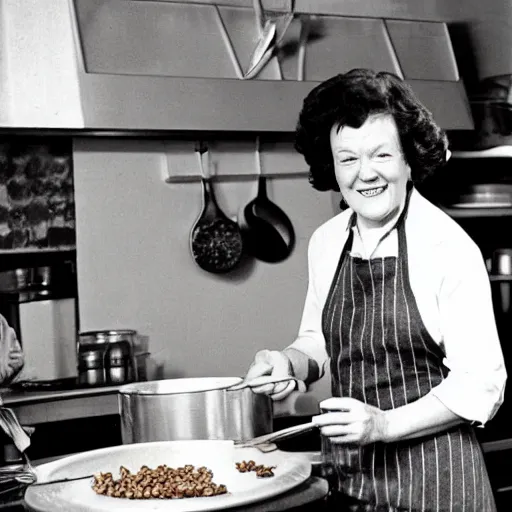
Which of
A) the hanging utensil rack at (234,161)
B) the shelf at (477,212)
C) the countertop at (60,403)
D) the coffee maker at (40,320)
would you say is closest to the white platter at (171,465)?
the countertop at (60,403)

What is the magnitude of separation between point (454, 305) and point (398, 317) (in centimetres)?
14

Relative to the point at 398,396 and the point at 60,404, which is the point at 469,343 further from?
the point at 60,404

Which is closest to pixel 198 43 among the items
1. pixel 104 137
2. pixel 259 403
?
pixel 104 137

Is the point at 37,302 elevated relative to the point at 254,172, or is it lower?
lower

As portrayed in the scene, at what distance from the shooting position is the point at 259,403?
1.68 metres

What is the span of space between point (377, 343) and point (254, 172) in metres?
1.77

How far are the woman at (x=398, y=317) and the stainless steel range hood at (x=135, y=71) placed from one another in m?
1.25

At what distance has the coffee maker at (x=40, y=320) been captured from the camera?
2910 mm

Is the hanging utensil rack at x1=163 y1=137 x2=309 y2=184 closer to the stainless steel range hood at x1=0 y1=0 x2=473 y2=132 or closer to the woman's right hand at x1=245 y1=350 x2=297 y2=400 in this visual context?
the stainless steel range hood at x1=0 y1=0 x2=473 y2=132

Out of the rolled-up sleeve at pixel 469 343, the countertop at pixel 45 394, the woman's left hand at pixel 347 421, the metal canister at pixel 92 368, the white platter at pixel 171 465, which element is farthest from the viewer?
the metal canister at pixel 92 368

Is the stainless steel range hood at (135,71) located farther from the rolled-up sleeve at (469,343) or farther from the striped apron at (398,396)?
the rolled-up sleeve at (469,343)

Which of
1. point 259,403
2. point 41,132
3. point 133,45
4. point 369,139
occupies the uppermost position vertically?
point 133,45

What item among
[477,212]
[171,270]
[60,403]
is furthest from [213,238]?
[477,212]

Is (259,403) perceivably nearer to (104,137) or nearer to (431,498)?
(431,498)
